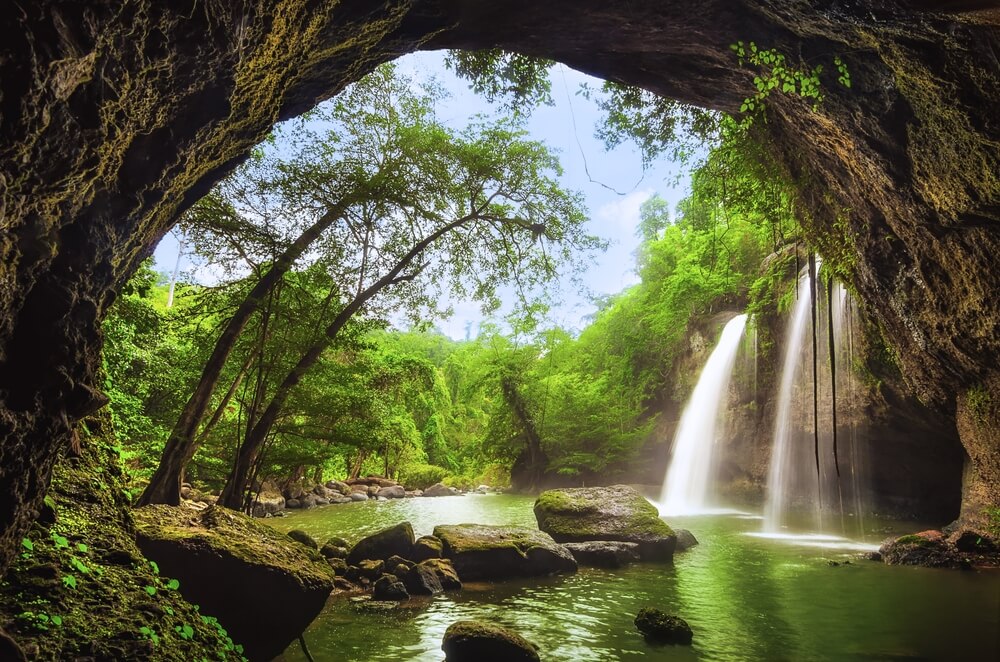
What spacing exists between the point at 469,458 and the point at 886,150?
99.7ft

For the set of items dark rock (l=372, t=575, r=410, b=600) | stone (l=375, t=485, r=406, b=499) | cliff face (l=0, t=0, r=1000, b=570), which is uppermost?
cliff face (l=0, t=0, r=1000, b=570)

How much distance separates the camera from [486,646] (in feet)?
15.8

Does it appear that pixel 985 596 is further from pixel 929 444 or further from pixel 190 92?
pixel 190 92

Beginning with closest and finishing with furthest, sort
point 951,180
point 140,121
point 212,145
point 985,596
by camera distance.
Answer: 1. point 140,121
2. point 212,145
3. point 951,180
4. point 985,596

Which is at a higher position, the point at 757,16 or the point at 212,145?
the point at 757,16

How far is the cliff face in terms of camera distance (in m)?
2.25

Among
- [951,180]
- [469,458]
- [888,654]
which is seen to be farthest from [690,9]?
[469,458]

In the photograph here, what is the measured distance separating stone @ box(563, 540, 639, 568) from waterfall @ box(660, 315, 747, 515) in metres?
10.4

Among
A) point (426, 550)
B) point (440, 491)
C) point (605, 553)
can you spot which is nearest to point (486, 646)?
point (426, 550)

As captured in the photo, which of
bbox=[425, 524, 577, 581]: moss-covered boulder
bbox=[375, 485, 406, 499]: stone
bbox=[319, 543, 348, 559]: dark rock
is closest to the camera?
A: bbox=[425, 524, 577, 581]: moss-covered boulder

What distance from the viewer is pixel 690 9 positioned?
528 centimetres

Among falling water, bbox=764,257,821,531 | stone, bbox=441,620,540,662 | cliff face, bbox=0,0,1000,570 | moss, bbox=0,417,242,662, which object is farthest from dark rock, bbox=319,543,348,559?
falling water, bbox=764,257,821,531

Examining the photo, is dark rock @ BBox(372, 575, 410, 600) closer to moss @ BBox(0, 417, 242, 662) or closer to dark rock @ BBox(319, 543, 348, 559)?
dark rock @ BBox(319, 543, 348, 559)

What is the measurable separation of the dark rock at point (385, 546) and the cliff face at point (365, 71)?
6.72 m
